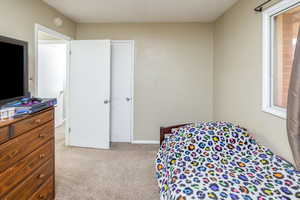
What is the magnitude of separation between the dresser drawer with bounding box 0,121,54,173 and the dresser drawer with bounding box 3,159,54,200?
23cm

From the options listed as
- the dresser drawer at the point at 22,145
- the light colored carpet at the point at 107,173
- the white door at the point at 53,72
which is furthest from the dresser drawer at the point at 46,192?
the white door at the point at 53,72

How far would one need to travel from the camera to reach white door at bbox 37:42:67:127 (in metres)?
4.75

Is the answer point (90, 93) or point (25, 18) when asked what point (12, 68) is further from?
point (90, 93)

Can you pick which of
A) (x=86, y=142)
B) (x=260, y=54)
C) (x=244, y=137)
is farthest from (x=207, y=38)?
(x=86, y=142)

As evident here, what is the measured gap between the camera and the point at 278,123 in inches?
71.6

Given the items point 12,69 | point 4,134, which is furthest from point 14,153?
point 12,69

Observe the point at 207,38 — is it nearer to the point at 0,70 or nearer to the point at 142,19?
the point at 142,19

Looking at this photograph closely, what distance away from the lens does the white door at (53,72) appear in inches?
187

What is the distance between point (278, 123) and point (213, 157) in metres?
0.73

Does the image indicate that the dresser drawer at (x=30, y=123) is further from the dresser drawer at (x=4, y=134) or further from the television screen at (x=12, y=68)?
the television screen at (x=12, y=68)

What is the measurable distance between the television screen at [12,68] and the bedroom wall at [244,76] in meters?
2.55

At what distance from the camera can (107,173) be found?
102 inches

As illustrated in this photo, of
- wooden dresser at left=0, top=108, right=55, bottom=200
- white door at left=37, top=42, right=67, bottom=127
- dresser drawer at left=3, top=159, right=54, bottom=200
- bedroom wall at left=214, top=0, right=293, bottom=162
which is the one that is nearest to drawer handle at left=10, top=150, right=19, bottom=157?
wooden dresser at left=0, top=108, right=55, bottom=200

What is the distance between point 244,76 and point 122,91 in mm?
2328
